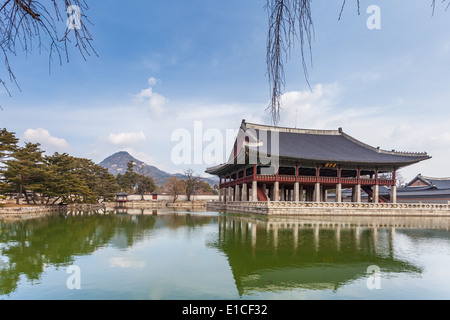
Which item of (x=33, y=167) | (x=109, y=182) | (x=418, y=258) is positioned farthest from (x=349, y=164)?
(x=109, y=182)

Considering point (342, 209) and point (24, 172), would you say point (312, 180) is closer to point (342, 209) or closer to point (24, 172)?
point (342, 209)

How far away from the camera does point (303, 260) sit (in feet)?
30.5

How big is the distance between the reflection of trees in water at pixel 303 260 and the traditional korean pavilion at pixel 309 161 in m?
17.2

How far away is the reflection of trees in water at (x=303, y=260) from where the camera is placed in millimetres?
7125

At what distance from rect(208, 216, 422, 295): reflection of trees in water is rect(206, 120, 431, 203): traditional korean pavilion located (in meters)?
17.2

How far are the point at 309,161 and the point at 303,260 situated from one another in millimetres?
24924

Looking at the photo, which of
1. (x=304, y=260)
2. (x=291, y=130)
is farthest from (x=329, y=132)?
(x=304, y=260)

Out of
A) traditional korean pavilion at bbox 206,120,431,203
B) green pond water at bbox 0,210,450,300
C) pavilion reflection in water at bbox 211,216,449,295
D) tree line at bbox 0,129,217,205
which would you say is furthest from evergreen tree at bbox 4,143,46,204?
pavilion reflection in water at bbox 211,216,449,295

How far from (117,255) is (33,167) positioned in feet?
97.2

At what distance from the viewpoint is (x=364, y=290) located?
6.50m

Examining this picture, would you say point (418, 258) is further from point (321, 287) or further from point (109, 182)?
point (109, 182)
